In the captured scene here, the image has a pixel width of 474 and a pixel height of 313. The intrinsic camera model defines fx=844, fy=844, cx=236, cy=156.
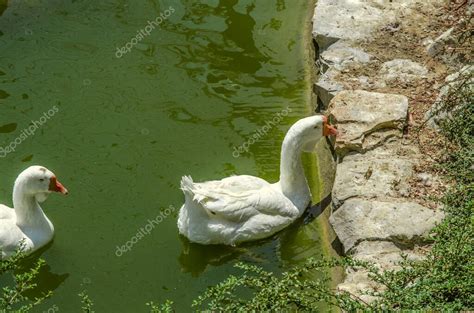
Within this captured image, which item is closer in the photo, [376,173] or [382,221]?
[382,221]

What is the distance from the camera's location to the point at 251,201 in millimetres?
8023

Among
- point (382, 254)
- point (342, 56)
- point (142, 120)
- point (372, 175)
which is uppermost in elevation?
point (342, 56)

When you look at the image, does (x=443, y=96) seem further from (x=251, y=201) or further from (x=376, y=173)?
(x=251, y=201)

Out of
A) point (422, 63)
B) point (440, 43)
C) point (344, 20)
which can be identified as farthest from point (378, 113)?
point (344, 20)

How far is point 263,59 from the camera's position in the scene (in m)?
10.2

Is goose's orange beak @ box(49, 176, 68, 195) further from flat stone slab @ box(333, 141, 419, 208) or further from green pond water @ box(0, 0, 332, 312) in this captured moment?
flat stone slab @ box(333, 141, 419, 208)

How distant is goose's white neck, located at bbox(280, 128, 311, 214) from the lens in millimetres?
8297

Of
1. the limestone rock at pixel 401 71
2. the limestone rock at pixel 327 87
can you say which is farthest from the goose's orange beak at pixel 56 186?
the limestone rock at pixel 401 71

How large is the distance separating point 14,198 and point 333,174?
321 cm

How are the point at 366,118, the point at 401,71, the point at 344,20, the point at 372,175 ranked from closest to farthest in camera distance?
the point at 372,175, the point at 366,118, the point at 401,71, the point at 344,20

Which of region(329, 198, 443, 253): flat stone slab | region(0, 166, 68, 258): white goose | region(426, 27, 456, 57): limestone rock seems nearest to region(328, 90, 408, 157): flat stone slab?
region(329, 198, 443, 253): flat stone slab

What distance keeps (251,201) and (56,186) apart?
1847 millimetres

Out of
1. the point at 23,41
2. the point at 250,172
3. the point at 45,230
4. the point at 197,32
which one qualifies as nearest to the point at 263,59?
the point at 197,32

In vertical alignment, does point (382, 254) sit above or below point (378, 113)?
below
